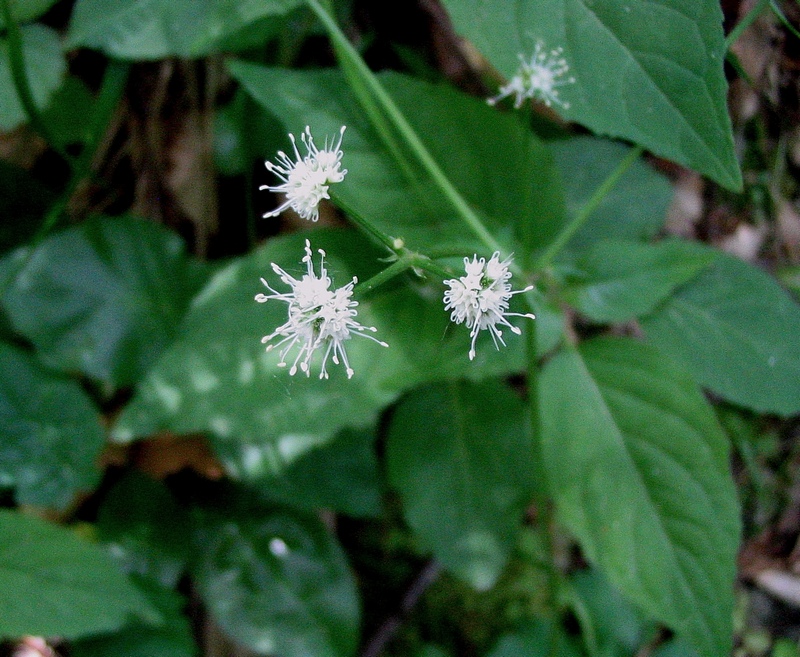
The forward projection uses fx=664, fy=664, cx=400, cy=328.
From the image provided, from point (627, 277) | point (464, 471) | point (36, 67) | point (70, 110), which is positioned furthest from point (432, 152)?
point (70, 110)

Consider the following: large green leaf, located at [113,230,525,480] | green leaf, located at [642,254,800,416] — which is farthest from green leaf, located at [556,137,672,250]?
large green leaf, located at [113,230,525,480]

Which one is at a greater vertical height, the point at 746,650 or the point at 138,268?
the point at 138,268

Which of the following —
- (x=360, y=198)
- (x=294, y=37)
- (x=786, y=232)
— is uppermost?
(x=294, y=37)

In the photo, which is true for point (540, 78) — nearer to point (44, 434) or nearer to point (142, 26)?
point (142, 26)

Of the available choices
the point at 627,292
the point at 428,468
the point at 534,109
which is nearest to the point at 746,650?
the point at 428,468

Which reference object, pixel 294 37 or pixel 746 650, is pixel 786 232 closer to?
pixel 746 650

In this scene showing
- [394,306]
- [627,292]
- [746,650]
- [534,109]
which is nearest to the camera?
[627,292]

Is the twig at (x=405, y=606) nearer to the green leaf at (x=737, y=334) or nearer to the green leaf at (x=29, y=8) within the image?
the green leaf at (x=737, y=334)
